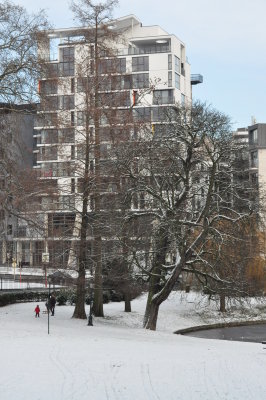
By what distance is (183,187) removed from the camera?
97.7 ft

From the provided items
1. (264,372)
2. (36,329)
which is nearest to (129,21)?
(36,329)

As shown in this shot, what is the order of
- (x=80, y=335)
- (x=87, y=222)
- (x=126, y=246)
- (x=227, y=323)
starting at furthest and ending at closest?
(x=227, y=323) < (x=87, y=222) < (x=126, y=246) < (x=80, y=335)

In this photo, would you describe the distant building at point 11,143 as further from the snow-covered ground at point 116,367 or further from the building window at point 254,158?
the building window at point 254,158

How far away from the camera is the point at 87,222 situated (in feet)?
102

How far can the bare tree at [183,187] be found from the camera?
28.2m

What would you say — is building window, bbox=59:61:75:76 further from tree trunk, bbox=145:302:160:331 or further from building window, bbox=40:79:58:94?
tree trunk, bbox=145:302:160:331

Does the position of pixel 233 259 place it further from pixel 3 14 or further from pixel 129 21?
pixel 129 21

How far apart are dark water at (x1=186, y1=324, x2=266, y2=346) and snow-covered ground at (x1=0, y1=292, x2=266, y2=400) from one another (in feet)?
32.5

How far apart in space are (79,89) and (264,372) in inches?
737

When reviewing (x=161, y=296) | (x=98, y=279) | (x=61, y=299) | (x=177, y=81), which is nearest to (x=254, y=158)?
(x=177, y=81)

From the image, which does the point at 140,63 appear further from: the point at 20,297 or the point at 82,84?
the point at 82,84

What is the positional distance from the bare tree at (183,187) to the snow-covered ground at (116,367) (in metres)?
4.01

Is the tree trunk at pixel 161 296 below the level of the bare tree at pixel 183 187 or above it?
below

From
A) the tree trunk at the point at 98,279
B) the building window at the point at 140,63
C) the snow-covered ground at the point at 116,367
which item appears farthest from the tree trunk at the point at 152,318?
the building window at the point at 140,63
